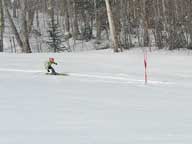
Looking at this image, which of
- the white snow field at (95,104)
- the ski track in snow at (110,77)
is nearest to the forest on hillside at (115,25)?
the white snow field at (95,104)

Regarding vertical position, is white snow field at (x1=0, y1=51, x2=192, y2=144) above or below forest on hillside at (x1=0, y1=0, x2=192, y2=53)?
below

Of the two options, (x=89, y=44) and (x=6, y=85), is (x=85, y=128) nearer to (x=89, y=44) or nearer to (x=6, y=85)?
(x=6, y=85)

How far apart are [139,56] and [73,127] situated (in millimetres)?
17106

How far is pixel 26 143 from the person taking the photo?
22.1 feet

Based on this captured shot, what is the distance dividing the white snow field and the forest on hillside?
23.4 feet

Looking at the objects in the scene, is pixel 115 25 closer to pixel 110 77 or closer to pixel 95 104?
pixel 110 77

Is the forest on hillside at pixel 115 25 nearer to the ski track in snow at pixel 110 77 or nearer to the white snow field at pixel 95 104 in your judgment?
the white snow field at pixel 95 104

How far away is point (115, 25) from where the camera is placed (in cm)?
3325

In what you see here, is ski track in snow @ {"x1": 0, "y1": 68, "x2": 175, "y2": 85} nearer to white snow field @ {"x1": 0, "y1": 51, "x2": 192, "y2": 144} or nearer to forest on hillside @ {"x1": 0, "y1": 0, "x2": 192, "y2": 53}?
white snow field @ {"x1": 0, "y1": 51, "x2": 192, "y2": 144}

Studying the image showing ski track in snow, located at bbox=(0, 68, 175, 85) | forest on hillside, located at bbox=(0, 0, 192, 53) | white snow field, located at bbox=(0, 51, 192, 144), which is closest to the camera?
white snow field, located at bbox=(0, 51, 192, 144)

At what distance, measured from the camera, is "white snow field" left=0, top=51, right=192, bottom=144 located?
7.48m

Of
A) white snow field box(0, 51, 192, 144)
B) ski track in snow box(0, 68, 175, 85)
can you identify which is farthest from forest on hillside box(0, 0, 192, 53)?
ski track in snow box(0, 68, 175, 85)

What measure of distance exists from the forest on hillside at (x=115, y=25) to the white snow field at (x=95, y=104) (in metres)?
7.15

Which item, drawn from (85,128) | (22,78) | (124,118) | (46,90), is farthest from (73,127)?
(22,78)
